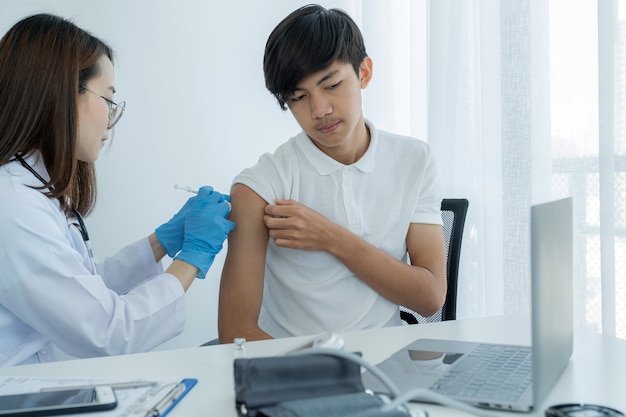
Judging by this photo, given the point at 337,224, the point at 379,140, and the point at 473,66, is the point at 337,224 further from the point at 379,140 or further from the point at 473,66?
the point at 473,66

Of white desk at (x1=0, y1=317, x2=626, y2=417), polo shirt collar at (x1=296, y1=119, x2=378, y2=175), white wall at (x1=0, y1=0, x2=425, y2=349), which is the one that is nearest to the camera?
white desk at (x1=0, y1=317, x2=626, y2=417)

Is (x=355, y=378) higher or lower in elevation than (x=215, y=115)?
lower

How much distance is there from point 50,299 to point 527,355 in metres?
0.86

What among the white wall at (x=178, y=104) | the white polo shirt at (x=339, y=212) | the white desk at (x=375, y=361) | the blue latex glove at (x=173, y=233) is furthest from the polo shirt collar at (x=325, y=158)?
the white wall at (x=178, y=104)

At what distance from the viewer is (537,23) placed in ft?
6.25

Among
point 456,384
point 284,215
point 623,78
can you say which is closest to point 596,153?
point 623,78

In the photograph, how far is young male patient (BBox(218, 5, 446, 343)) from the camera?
1.53 metres

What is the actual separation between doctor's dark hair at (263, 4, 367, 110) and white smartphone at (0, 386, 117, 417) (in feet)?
2.95

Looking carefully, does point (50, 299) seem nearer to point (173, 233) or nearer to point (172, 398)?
point (172, 398)

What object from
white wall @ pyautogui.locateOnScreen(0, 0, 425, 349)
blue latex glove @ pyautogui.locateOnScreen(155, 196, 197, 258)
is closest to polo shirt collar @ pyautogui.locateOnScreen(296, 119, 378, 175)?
blue latex glove @ pyautogui.locateOnScreen(155, 196, 197, 258)

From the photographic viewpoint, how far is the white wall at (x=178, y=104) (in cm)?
274

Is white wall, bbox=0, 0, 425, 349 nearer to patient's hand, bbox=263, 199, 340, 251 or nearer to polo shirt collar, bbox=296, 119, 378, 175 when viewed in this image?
polo shirt collar, bbox=296, 119, 378, 175

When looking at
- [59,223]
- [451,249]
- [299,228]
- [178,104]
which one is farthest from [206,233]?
[178,104]

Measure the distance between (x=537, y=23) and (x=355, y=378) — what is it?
1.48 meters
